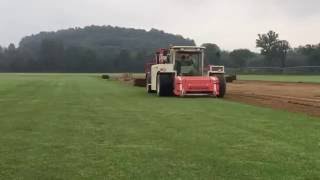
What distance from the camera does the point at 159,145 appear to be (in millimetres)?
11117

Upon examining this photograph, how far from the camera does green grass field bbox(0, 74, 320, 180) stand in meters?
8.62

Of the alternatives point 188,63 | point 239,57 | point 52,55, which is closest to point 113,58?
point 52,55

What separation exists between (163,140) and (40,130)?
121 inches

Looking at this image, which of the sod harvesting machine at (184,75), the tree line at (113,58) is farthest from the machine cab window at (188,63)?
the tree line at (113,58)

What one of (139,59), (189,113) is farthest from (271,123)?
(139,59)

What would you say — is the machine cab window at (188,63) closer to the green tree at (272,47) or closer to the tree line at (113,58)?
the tree line at (113,58)

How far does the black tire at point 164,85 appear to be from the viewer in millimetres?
28719

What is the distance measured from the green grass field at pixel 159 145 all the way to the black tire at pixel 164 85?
422 inches

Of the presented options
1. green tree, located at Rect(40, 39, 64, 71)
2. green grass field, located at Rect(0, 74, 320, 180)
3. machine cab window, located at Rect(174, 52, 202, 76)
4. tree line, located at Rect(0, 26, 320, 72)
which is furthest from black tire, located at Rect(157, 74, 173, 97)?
green tree, located at Rect(40, 39, 64, 71)

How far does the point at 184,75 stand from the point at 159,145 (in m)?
19.3

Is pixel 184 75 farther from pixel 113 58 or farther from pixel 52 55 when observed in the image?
pixel 52 55

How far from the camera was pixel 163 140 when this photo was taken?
11781 mm

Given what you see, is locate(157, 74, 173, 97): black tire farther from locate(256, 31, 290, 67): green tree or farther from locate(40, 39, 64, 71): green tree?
locate(40, 39, 64, 71): green tree

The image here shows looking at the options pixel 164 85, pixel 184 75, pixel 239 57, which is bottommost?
pixel 164 85
